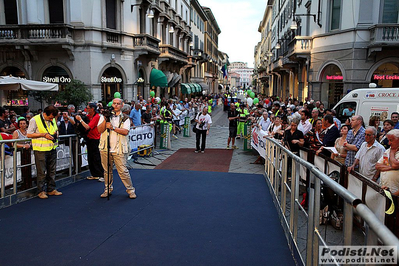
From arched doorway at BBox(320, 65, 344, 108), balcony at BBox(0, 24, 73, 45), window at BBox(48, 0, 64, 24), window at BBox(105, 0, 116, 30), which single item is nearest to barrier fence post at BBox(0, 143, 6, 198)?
balcony at BBox(0, 24, 73, 45)

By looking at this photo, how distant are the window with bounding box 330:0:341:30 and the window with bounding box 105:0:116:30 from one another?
13875 mm

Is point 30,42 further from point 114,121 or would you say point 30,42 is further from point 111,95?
point 114,121

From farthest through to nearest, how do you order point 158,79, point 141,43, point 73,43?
point 158,79 < point 141,43 < point 73,43

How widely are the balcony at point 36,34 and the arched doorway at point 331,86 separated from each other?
16039mm

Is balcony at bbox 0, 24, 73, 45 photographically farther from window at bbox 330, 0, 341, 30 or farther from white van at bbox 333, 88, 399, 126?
window at bbox 330, 0, 341, 30

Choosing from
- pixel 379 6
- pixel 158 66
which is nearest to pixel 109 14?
pixel 158 66

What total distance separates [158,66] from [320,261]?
28517 mm

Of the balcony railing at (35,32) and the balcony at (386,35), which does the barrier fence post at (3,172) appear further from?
the balcony at (386,35)

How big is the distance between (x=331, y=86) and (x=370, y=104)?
10.2 meters

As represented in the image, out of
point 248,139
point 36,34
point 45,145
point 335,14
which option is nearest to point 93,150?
point 45,145

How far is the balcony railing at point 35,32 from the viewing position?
1950 cm

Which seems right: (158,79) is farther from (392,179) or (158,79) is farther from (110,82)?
(392,179)

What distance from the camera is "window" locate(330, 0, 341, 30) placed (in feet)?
64.4

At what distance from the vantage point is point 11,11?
2012 centimetres
